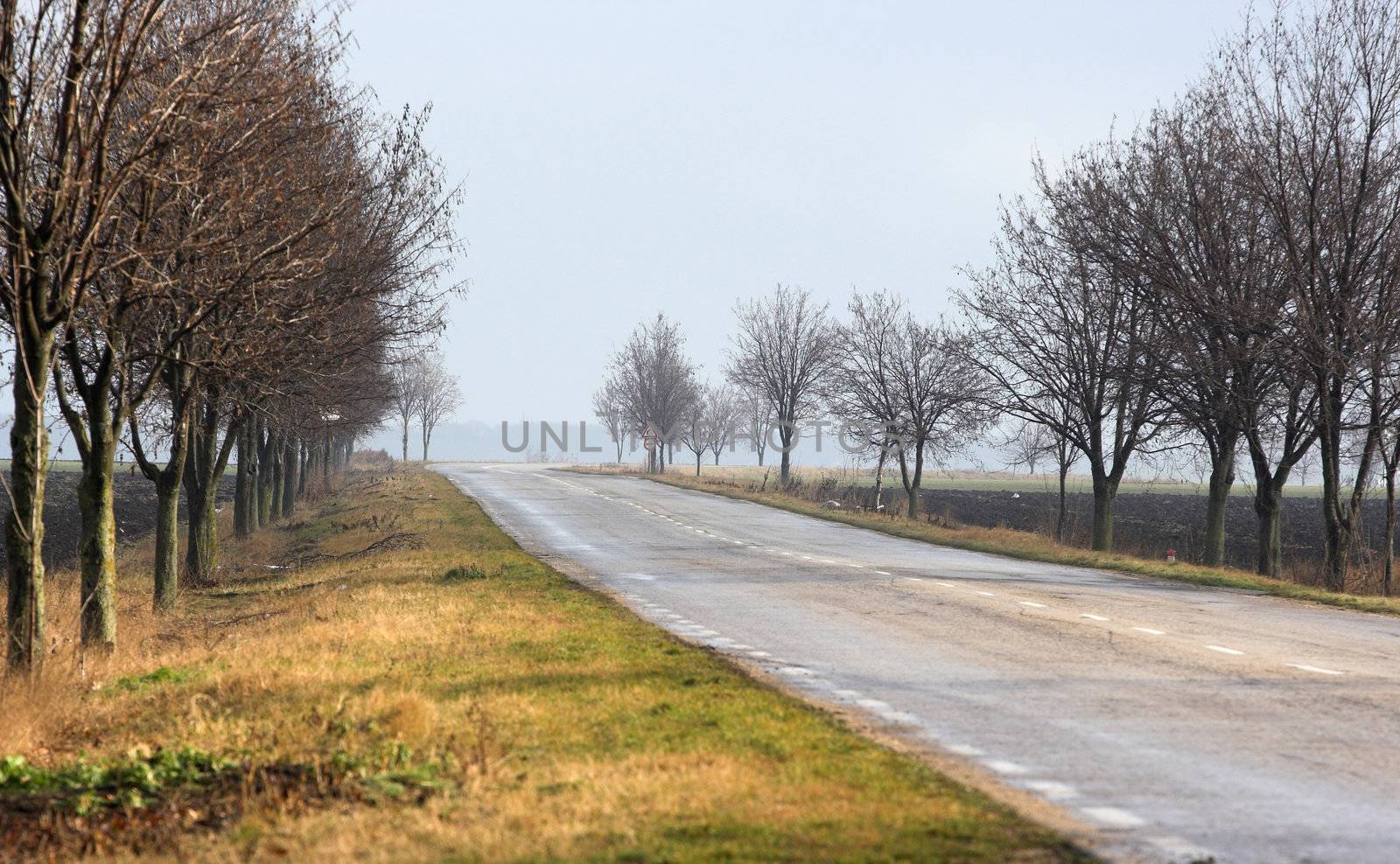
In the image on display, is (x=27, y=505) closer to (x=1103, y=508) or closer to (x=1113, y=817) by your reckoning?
(x=1113, y=817)

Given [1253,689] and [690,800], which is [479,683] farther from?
[1253,689]

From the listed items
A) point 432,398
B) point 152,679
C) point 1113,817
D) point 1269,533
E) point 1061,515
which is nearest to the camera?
point 1113,817

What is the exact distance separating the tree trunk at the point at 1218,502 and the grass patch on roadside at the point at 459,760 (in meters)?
20.9

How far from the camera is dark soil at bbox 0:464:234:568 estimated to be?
32.9m

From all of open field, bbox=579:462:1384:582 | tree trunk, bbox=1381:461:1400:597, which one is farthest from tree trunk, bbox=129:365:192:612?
open field, bbox=579:462:1384:582

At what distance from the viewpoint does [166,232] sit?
13.9m

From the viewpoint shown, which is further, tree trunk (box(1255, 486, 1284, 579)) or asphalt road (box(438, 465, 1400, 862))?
tree trunk (box(1255, 486, 1284, 579))

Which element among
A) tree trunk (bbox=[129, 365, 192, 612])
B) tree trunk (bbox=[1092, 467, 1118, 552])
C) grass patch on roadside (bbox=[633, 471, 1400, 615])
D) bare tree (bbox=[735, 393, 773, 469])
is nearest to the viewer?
tree trunk (bbox=[129, 365, 192, 612])

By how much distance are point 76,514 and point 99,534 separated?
35.6m

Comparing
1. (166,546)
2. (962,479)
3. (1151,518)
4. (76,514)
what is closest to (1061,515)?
(1151,518)

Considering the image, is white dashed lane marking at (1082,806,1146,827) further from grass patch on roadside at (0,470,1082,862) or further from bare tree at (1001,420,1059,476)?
bare tree at (1001,420,1059,476)

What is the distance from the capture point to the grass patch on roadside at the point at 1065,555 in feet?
64.8

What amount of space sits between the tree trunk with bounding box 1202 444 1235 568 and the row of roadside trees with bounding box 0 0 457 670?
61.5ft

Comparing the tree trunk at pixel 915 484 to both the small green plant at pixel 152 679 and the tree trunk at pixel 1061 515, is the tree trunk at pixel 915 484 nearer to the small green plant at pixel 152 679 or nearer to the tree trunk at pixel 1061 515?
the tree trunk at pixel 1061 515
